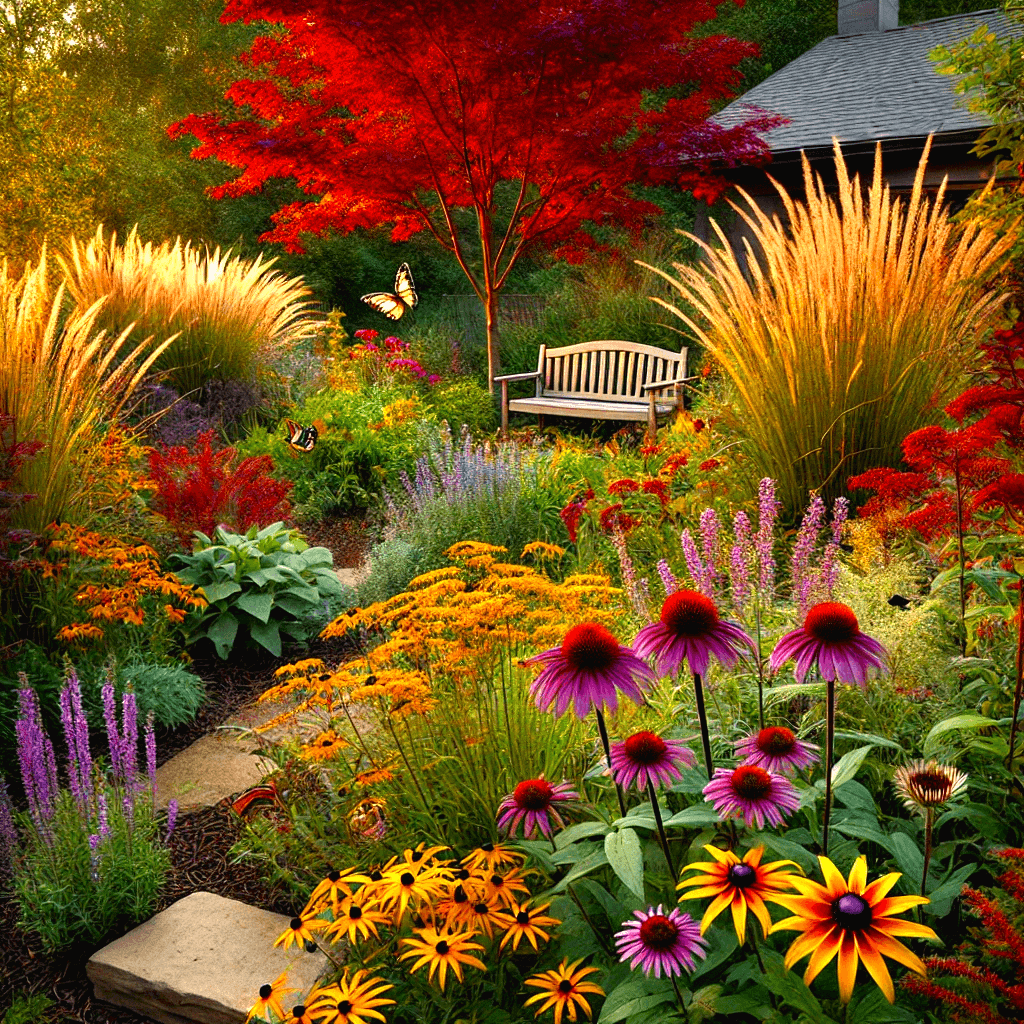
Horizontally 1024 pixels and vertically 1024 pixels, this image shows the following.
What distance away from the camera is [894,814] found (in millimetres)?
1923

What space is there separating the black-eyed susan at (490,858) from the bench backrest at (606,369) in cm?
673

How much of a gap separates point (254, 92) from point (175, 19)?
12752mm

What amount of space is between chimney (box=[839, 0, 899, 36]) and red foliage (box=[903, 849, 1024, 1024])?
14.9 metres

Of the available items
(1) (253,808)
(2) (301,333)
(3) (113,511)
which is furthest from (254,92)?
(1) (253,808)

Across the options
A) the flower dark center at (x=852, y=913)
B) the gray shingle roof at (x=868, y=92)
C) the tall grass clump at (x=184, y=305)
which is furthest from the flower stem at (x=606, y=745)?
the gray shingle roof at (x=868, y=92)

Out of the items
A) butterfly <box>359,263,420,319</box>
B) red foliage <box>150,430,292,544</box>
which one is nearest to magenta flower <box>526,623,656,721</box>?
red foliage <box>150,430,292,544</box>

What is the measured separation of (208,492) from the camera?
4.54 m

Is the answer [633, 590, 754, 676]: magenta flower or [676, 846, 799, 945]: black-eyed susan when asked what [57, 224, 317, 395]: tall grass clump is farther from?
[676, 846, 799, 945]: black-eyed susan

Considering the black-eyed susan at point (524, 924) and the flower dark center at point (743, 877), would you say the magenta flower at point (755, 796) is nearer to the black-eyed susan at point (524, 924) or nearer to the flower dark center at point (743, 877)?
the flower dark center at point (743, 877)

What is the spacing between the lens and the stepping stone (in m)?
2.12

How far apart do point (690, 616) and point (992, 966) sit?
0.70 metres

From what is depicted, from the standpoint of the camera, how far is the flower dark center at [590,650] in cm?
136

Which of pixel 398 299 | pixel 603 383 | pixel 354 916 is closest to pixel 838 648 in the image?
pixel 354 916

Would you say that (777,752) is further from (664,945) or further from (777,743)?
(664,945)
